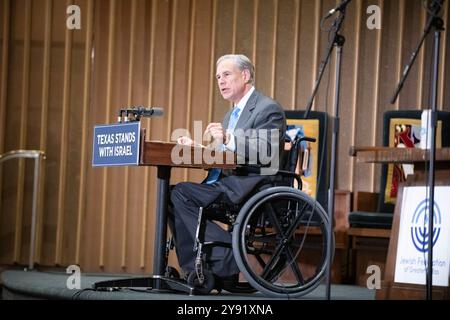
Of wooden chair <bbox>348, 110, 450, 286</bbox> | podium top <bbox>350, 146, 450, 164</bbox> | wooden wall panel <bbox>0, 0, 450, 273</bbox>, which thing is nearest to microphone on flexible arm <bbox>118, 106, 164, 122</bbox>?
podium top <bbox>350, 146, 450, 164</bbox>

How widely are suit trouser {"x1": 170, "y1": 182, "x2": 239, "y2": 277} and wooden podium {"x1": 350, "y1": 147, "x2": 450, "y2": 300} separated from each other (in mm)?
697

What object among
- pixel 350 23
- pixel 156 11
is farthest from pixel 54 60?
pixel 350 23

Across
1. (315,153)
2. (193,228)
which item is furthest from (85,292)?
(315,153)

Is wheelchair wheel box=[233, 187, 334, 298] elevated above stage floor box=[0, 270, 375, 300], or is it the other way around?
wheelchair wheel box=[233, 187, 334, 298]

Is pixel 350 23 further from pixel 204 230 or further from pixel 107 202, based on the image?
pixel 204 230

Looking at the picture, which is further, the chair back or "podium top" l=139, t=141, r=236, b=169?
the chair back

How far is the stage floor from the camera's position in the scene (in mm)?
3463

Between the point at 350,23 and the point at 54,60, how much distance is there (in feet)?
7.00

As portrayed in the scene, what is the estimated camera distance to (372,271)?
5.12 metres

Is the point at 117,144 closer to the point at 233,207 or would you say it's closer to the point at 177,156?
the point at 177,156

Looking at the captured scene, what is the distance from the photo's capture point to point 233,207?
3.77 meters

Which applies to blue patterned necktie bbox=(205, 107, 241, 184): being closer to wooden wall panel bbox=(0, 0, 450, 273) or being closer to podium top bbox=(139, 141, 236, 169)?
podium top bbox=(139, 141, 236, 169)

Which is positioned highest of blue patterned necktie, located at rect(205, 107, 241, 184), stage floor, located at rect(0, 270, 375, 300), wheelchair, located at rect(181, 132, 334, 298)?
blue patterned necktie, located at rect(205, 107, 241, 184)

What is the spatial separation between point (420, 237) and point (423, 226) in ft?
0.17
